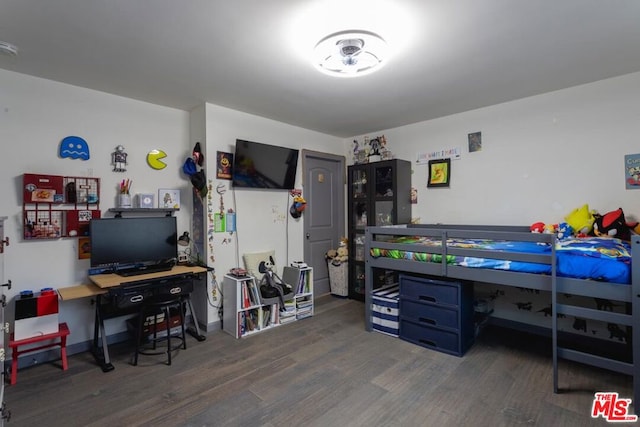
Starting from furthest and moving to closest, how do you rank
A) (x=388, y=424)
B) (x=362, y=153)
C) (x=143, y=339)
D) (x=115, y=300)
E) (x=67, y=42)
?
(x=362, y=153) < (x=143, y=339) < (x=115, y=300) < (x=67, y=42) < (x=388, y=424)

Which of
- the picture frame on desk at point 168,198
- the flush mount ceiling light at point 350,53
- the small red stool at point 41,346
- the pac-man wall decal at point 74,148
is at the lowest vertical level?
the small red stool at point 41,346

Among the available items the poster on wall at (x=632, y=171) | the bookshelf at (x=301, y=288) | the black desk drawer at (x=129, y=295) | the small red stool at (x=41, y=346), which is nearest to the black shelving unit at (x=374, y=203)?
the bookshelf at (x=301, y=288)

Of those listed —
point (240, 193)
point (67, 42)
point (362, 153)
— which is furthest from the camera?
point (362, 153)

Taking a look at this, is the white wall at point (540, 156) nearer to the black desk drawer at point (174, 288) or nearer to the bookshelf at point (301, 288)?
the bookshelf at point (301, 288)

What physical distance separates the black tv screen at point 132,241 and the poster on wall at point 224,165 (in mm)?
639

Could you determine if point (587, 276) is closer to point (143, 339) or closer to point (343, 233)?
point (343, 233)

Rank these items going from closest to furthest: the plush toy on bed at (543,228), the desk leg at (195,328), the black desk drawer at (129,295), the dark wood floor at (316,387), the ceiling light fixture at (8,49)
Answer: the dark wood floor at (316,387) → the ceiling light fixture at (8,49) → the black desk drawer at (129,295) → the plush toy on bed at (543,228) → the desk leg at (195,328)

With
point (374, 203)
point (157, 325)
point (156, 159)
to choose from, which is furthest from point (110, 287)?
point (374, 203)

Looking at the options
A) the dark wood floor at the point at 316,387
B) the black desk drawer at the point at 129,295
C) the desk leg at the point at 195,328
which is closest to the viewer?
the dark wood floor at the point at 316,387

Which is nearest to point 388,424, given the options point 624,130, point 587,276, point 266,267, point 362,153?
point 587,276

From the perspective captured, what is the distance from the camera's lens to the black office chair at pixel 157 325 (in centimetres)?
249

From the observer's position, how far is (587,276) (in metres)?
2.01

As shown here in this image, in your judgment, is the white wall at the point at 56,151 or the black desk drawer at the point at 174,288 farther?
the black desk drawer at the point at 174,288

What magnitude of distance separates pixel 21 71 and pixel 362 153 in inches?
140
